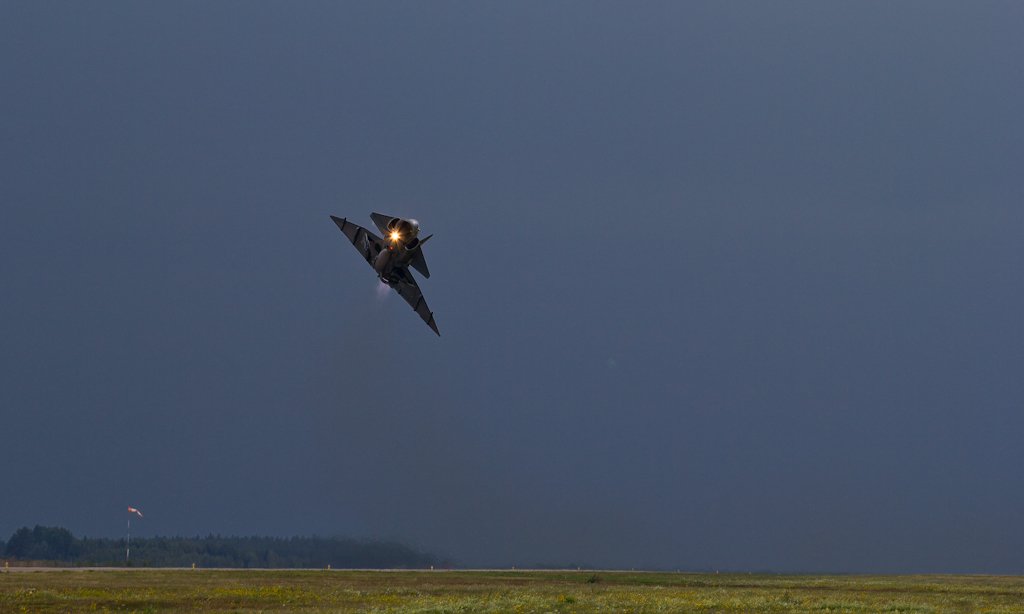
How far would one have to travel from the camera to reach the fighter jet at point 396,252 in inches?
2635

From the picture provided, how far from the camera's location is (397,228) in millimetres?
66688

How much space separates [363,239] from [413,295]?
17.7ft

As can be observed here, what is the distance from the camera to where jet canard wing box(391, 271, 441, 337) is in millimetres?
71750

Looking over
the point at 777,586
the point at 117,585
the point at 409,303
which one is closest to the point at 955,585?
the point at 777,586

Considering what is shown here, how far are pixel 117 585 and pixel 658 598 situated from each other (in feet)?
108

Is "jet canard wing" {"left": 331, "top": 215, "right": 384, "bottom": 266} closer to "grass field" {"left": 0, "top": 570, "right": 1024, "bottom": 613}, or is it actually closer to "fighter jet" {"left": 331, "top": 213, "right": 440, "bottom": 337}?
"fighter jet" {"left": 331, "top": 213, "right": 440, "bottom": 337}

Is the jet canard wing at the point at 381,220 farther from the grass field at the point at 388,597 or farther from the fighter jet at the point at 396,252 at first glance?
the grass field at the point at 388,597

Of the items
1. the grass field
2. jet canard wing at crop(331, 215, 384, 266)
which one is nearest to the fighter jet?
jet canard wing at crop(331, 215, 384, 266)

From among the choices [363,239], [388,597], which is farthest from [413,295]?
[388,597]

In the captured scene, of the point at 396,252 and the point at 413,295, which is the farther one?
the point at 413,295

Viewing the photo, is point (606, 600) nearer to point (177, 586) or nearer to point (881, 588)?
point (177, 586)

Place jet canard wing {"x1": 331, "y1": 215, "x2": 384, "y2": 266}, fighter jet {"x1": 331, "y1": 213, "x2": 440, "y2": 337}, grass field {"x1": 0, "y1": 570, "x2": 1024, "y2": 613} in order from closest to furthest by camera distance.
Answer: grass field {"x1": 0, "y1": 570, "x2": 1024, "y2": 613} < fighter jet {"x1": 331, "y1": 213, "x2": 440, "y2": 337} < jet canard wing {"x1": 331, "y1": 215, "x2": 384, "y2": 266}

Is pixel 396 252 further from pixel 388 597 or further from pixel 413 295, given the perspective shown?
pixel 388 597

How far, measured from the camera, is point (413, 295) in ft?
243
